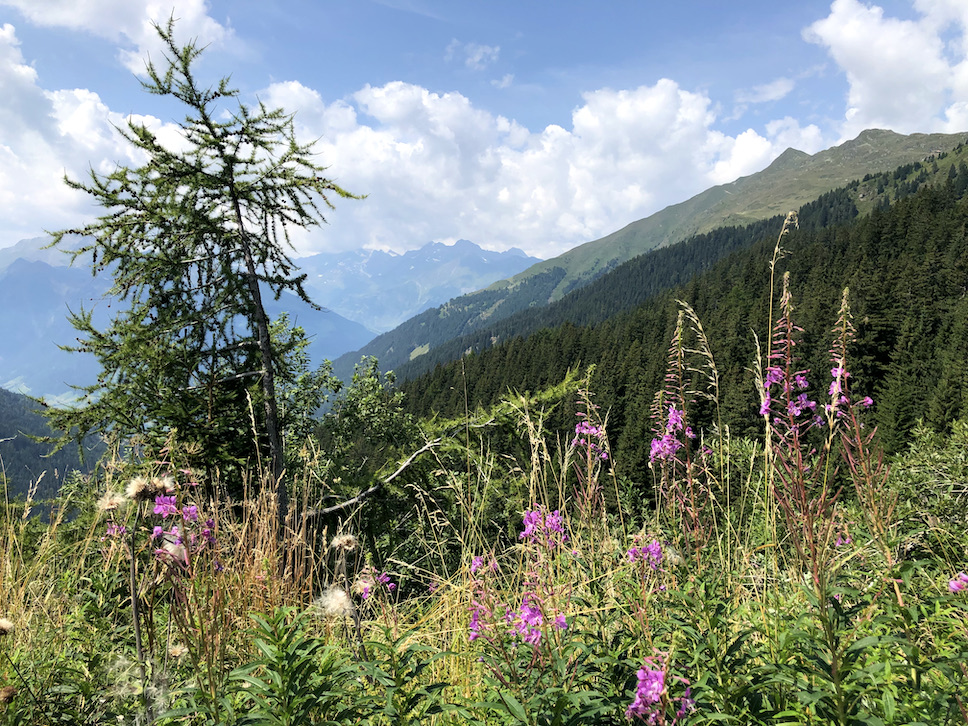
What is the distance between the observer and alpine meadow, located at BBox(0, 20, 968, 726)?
163cm

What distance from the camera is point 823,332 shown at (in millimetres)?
54906

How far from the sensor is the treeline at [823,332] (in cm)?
4341

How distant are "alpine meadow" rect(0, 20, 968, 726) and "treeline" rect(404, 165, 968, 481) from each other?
77.4 feet

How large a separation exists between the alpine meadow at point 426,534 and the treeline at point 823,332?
23.6 meters

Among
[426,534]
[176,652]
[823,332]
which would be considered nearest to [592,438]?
[176,652]

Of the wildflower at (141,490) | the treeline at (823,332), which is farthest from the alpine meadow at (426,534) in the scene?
the treeline at (823,332)

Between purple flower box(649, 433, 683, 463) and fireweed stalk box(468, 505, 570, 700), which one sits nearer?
fireweed stalk box(468, 505, 570, 700)

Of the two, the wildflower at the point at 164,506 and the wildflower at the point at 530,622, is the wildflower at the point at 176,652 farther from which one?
the wildflower at the point at 530,622

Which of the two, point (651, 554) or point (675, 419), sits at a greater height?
point (675, 419)

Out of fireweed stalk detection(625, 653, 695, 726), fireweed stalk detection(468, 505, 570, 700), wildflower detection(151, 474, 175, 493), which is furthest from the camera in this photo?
fireweed stalk detection(468, 505, 570, 700)

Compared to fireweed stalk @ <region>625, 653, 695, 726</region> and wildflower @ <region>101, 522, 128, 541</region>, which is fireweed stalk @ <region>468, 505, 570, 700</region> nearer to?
fireweed stalk @ <region>625, 653, 695, 726</region>

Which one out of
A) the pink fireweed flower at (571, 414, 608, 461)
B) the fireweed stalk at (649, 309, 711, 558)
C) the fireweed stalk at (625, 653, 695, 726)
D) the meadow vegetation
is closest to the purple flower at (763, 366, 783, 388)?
the meadow vegetation

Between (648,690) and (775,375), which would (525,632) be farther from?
(775,375)

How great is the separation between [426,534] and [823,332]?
62.8 metres
